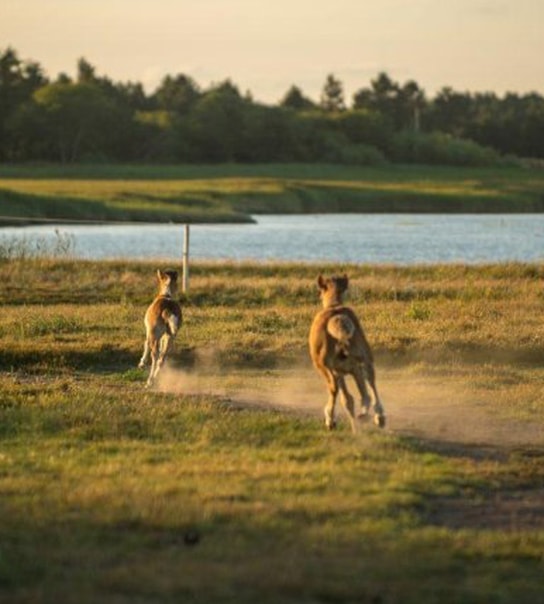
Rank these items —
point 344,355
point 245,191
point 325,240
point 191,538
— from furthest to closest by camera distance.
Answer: point 245,191 → point 325,240 → point 344,355 → point 191,538

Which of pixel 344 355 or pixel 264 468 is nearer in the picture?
pixel 264 468

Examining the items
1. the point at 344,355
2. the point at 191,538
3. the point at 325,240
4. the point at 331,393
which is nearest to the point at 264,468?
the point at 344,355

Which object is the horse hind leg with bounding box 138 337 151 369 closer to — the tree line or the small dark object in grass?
the small dark object in grass

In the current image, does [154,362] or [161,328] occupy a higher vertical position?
[161,328]

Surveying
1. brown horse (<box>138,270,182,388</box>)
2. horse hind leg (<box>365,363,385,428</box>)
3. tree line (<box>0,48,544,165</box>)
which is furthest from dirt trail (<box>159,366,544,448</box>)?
tree line (<box>0,48,544,165</box>)

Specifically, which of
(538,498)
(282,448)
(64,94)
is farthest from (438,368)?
(64,94)

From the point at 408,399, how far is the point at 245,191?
7363cm

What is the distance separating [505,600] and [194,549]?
6.81ft

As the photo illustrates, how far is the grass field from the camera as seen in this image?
1009 cm

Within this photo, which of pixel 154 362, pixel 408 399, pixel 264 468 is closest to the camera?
pixel 264 468

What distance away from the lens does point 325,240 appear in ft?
196

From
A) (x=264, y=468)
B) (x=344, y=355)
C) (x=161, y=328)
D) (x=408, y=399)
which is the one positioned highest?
(x=344, y=355)

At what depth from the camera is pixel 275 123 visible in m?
133

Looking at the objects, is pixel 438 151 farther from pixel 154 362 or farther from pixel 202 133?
pixel 154 362
